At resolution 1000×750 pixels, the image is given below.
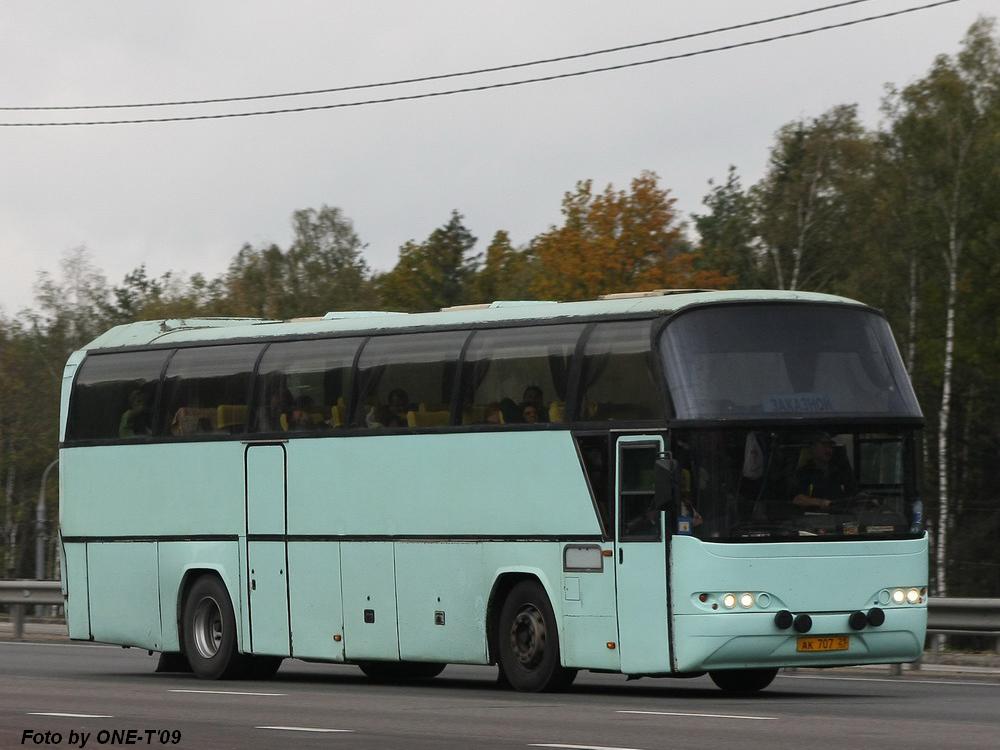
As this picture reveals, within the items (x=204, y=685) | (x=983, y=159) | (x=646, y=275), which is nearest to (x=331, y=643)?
(x=204, y=685)

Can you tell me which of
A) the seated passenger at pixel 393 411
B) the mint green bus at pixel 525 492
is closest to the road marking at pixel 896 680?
the mint green bus at pixel 525 492

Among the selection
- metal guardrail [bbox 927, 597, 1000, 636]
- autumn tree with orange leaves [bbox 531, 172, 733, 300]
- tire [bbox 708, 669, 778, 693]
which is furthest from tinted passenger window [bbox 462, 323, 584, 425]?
autumn tree with orange leaves [bbox 531, 172, 733, 300]

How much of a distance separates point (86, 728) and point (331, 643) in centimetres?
656

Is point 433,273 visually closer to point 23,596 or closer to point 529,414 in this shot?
point 23,596

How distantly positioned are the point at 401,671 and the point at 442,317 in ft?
13.5

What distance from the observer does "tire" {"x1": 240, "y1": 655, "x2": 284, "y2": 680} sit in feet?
73.6

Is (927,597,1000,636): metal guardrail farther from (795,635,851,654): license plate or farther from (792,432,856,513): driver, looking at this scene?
(792,432,856,513): driver

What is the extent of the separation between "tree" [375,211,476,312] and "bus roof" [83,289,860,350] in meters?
79.4

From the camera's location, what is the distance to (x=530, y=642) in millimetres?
18922

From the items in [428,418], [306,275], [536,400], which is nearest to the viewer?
[536,400]

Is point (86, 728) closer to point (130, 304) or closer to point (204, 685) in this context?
point (204, 685)

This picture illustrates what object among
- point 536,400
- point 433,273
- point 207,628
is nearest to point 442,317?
point 536,400

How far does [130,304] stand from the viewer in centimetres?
10931

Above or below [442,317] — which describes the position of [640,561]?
below
